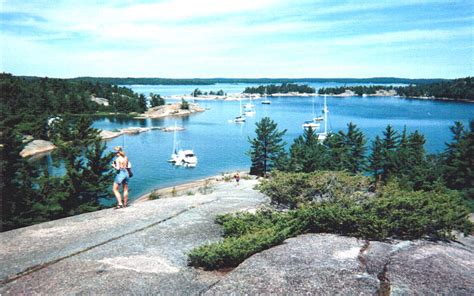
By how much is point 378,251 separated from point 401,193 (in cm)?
389

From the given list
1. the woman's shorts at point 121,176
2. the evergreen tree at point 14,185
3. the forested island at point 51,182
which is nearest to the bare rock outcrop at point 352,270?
the woman's shorts at point 121,176

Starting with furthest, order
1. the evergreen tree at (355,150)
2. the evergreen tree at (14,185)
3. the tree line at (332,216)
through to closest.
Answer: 1. the evergreen tree at (355,150)
2. the evergreen tree at (14,185)
3. the tree line at (332,216)

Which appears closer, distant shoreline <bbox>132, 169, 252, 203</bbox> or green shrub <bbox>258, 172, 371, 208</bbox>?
green shrub <bbox>258, 172, 371, 208</bbox>

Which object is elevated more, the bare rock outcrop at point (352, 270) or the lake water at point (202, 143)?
the bare rock outcrop at point (352, 270)

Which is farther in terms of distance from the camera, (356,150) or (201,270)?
(356,150)

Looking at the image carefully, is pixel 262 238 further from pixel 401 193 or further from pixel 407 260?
pixel 401 193

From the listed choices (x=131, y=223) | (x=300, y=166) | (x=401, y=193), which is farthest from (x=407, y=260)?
(x=300, y=166)

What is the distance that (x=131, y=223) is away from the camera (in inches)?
438

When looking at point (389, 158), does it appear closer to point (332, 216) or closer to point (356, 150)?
point (356, 150)

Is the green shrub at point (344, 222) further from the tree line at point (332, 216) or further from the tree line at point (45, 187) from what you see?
the tree line at point (45, 187)

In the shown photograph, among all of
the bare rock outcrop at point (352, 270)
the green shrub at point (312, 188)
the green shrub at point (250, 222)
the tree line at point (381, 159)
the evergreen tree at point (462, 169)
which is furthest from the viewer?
the evergreen tree at point (462, 169)

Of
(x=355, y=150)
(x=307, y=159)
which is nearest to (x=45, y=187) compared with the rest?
(x=307, y=159)

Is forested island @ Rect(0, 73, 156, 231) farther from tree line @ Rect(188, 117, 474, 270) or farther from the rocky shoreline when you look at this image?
tree line @ Rect(188, 117, 474, 270)

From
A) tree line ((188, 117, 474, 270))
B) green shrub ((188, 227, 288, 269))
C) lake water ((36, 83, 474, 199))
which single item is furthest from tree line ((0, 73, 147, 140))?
green shrub ((188, 227, 288, 269))
